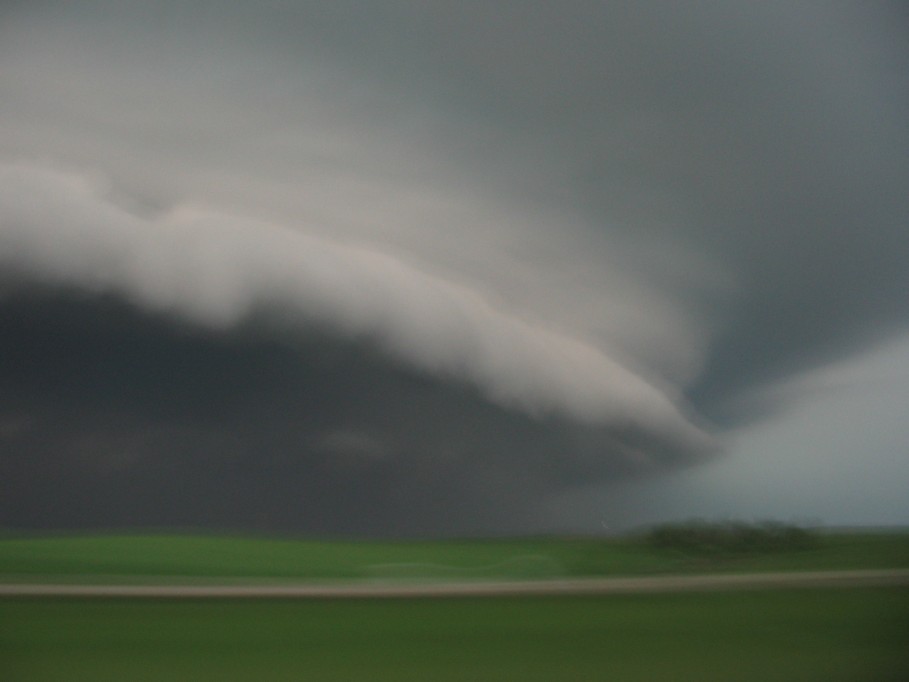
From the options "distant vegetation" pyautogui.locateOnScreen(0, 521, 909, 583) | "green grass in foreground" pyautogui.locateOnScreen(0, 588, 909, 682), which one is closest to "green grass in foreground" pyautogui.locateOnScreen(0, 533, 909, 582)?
"distant vegetation" pyautogui.locateOnScreen(0, 521, 909, 583)

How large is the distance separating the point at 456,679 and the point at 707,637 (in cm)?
143

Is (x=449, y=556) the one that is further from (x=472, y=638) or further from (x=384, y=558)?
(x=472, y=638)

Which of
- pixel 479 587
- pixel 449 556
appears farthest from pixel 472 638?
pixel 449 556

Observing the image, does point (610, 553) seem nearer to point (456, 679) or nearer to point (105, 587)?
point (456, 679)

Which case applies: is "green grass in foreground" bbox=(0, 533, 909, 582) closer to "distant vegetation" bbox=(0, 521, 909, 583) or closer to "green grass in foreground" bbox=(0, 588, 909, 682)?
"distant vegetation" bbox=(0, 521, 909, 583)

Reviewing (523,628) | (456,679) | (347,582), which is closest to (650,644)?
(523,628)

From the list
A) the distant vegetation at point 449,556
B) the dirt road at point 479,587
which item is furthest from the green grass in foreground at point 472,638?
the distant vegetation at point 449,556

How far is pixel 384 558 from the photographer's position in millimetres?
5914

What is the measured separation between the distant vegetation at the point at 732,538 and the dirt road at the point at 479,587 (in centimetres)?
22

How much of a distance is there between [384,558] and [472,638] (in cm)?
106

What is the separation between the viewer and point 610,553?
232 inches

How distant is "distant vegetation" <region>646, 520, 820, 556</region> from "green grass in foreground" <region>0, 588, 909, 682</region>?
1.41 ft

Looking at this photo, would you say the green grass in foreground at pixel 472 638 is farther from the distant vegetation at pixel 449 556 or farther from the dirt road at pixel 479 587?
the distant vegetation at pixel 449 556

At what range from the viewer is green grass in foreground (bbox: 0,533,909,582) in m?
5.76
